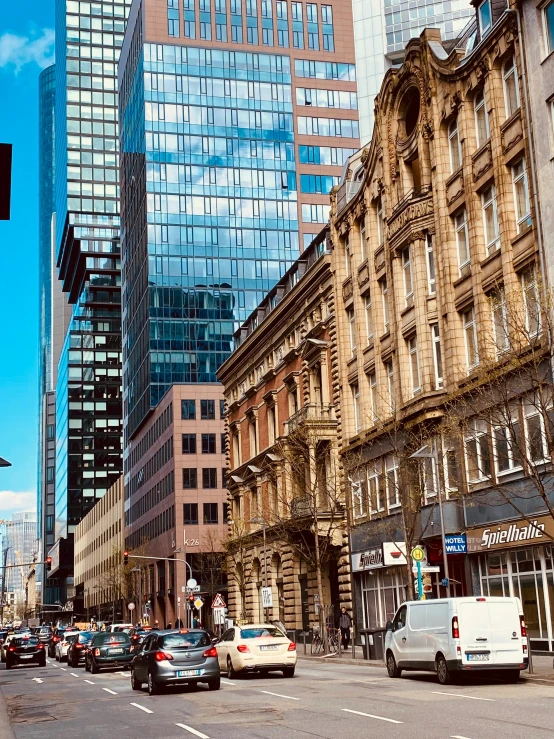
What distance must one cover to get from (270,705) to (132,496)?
112513 millimetres

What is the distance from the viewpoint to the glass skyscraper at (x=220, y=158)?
11519cm

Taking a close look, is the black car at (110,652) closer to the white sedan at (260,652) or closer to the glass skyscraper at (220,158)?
the white sedan at (260,652)

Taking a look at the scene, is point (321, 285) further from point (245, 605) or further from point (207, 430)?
point (207, 430)

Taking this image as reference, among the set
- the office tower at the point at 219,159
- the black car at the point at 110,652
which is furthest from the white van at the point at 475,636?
the office tower at the point at 219,159

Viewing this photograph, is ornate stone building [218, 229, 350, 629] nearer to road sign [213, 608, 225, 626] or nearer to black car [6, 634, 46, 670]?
road sign [213, 608, 225, 626]

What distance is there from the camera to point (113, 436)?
19612cm

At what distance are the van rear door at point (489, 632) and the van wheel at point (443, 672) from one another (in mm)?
770

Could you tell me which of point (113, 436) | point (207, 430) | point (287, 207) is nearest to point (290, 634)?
point (207, 430)

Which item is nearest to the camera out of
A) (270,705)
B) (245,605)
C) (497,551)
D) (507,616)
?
(270,705)

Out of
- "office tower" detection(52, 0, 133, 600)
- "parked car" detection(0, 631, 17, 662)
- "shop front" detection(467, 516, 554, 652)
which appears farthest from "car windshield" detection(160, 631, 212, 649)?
"office tower" detection(52, 0, 133, 600)

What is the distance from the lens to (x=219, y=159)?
11881 cm

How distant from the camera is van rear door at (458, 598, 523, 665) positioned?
22.5 metres

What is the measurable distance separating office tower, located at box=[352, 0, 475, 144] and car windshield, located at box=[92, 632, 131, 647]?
82.6 m

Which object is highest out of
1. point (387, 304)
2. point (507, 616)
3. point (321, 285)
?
point (321, 285)
